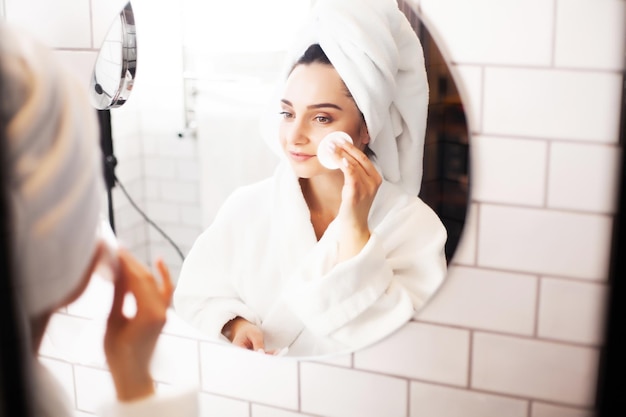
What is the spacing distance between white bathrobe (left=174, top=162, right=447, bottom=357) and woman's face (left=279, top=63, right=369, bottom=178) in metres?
0.04

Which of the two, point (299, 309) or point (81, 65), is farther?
point (81, 65)

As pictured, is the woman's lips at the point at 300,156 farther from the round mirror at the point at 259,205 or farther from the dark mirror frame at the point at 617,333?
the dark mirror frame at the point at 617,333

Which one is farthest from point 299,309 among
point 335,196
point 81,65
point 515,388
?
point 81,65

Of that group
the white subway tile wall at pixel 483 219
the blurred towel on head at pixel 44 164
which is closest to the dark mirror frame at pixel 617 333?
the white subway tile wall at pixel 483 219

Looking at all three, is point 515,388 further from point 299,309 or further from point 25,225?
point 25,225

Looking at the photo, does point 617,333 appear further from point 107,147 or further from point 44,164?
point 107,147

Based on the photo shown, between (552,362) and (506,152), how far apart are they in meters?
0.29

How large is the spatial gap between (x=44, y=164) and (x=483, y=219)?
0.55 m

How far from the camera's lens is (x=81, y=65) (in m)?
1.14

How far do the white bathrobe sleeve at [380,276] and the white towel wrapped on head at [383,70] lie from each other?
0.15 ft

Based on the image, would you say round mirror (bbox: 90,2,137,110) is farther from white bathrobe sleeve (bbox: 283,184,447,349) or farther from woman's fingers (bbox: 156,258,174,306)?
white bathrobe sleeve (bbox: 283,184,447,349)

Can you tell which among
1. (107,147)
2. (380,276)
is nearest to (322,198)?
(380,276)

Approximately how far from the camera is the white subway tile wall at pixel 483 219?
869 mm

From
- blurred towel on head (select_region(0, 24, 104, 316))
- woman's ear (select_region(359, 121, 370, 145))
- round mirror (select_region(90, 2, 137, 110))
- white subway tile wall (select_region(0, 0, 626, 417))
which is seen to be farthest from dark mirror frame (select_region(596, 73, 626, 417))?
round mirror (select_region(90, 2, 137, 110))
